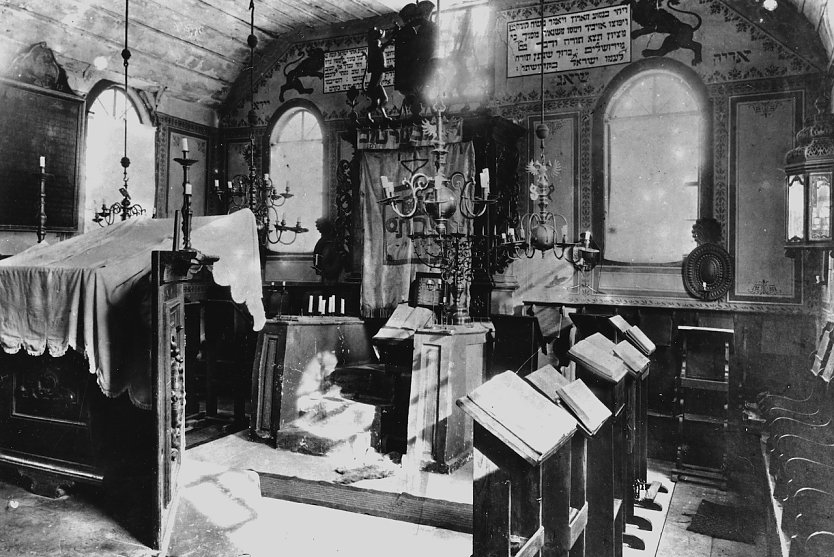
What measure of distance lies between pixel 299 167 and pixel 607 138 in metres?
4.38

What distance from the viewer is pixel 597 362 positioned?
2.71 metres

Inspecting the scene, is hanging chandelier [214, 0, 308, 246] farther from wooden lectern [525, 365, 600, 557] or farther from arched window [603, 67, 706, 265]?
wooden lectern [525, 365, 600, 557]

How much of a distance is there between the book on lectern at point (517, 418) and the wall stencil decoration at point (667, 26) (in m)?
6.24

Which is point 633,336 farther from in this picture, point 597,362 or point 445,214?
point 445,214

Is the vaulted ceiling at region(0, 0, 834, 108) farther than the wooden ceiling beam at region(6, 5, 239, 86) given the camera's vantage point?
No

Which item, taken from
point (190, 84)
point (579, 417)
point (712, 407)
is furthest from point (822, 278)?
point (190, 84)

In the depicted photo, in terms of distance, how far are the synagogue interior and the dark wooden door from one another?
0.07ft

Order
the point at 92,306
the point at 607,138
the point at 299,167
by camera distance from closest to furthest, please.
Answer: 1. the point at 92,306
2. the point at 607,138
3. the point at 299,167

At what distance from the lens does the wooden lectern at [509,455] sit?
64.9 inches

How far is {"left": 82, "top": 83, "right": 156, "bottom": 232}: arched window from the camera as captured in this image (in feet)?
25.4

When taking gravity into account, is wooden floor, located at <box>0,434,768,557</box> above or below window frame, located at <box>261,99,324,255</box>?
below


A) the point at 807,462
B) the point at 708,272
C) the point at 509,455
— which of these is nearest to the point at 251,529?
the point at 509,455

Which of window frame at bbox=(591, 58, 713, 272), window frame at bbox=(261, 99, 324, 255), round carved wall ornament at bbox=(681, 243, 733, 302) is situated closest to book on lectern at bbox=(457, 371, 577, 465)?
round carved wall ornament at bbox=(681, 243, 733, 302)

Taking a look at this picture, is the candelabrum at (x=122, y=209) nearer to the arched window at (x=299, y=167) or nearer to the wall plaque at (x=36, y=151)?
the wall plaque at (x=36, y=151)
